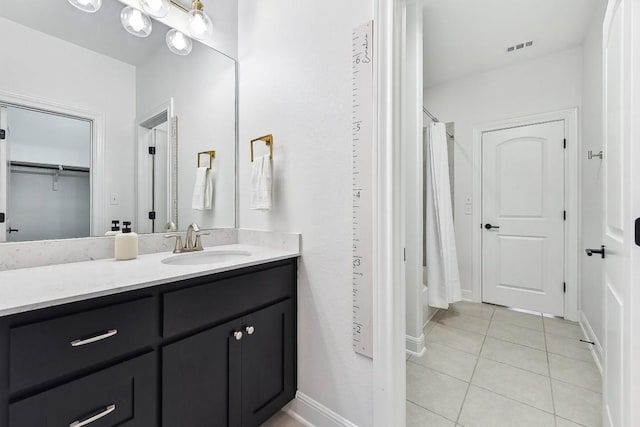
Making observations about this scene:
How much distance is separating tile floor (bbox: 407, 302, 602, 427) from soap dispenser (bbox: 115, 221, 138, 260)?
166 centimetres

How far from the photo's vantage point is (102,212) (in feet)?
4.41

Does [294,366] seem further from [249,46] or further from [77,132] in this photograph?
[249,46]

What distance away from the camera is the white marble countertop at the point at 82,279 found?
2.37 ft

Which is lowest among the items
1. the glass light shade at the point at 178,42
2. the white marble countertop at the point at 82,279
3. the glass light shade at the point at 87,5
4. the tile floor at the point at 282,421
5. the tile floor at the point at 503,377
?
the tile floor at the point at 282,421

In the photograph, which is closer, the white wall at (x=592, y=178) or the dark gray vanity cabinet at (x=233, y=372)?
the dark gray vanity cabinet at (x=233, y=372)

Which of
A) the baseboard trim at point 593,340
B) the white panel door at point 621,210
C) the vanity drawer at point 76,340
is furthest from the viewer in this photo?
the baseboard trim at point 593,340

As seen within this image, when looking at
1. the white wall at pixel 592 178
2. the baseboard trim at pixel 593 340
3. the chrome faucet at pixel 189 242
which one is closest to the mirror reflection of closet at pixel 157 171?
the chrome faucet at pixel 189 242

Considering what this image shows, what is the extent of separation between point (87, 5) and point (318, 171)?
52.9 inches

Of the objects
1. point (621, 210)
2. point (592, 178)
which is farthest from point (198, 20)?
point (592, 178)

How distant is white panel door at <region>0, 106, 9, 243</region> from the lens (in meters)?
1.10

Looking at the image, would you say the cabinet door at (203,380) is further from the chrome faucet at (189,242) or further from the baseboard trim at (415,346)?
the baseboard trim at (415,346)

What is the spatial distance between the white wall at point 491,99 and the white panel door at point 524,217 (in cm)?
17

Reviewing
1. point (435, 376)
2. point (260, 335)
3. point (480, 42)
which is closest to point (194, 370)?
point (260, 335)

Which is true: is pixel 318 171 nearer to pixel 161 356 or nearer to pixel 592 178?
pixel 161 356
